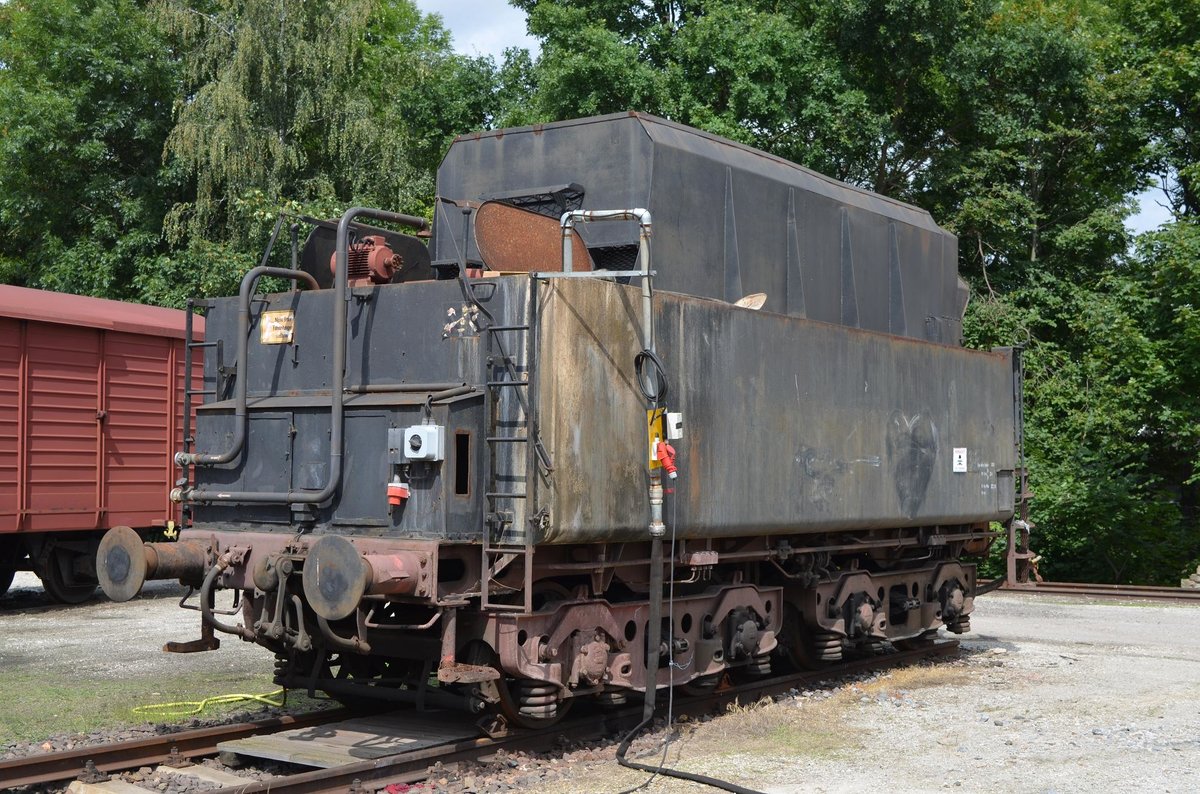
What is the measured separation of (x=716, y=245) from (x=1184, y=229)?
1638 centimetres

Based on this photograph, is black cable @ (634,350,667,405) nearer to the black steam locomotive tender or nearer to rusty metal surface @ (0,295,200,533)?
the black steam locomotive tender

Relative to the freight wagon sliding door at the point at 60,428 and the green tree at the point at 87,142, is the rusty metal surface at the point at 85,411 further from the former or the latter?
the green tree at the point at 87,142

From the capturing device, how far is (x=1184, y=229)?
72.2ft

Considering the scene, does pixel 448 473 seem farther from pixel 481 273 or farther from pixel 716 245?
pixel 716 245

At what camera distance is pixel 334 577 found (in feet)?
20.9

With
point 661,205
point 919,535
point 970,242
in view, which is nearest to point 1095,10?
point 970,242

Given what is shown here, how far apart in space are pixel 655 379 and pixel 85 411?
1046 cm

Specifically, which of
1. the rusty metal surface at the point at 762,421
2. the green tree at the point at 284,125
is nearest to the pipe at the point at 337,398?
the rusty metal surface at the point at 762,421

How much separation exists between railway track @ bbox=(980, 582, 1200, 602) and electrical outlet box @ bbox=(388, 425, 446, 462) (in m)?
13.1

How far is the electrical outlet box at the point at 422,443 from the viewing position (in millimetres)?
6695

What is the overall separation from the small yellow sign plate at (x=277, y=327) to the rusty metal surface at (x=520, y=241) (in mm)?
1407

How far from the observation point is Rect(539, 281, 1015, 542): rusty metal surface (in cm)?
713

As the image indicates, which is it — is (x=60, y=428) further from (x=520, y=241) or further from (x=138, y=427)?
(x=520, y=241)

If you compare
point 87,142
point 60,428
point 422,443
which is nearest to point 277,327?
point 422,443
